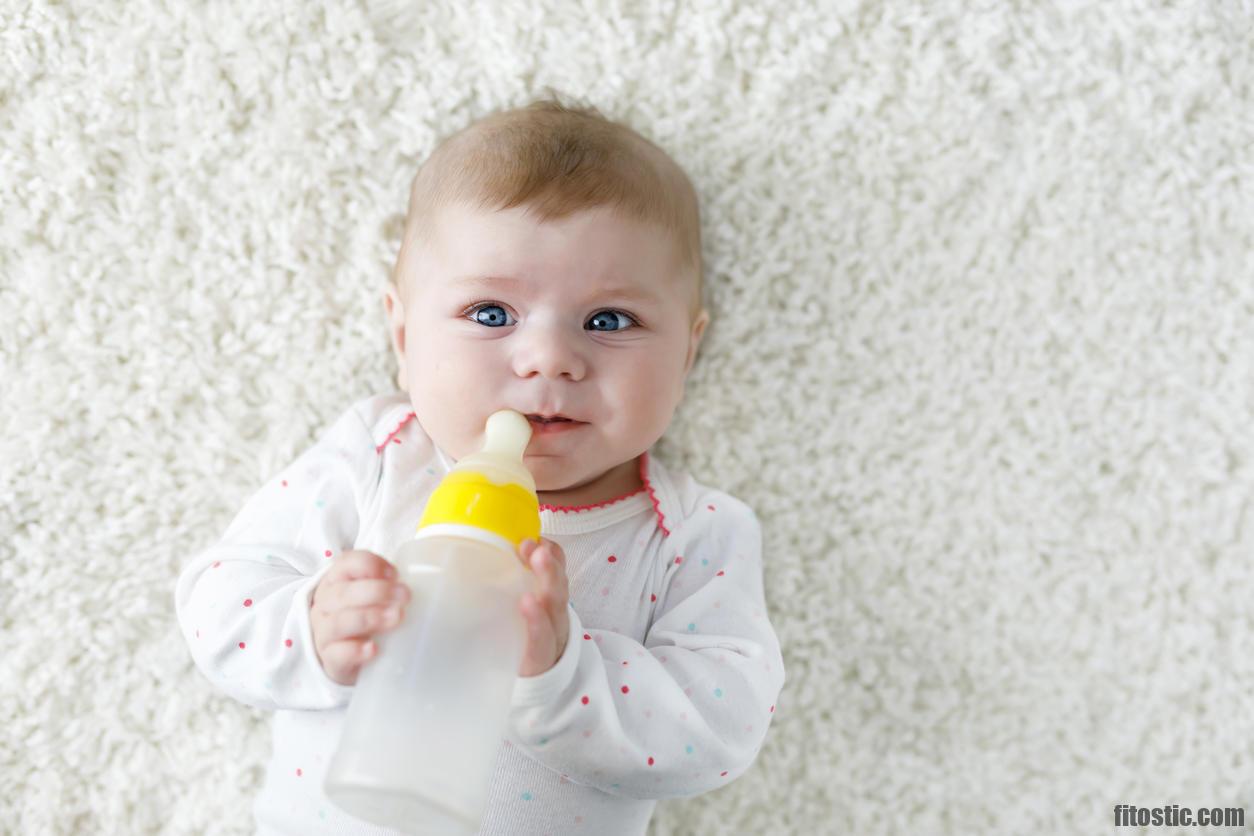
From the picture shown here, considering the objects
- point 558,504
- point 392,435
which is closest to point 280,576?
point 392,435

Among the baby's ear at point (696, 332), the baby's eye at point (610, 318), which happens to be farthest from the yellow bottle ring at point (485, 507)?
the baby's ear at point (696, 332)

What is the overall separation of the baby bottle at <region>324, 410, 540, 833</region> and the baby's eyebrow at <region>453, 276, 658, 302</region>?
309mm

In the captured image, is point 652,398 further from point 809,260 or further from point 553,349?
point 809,260

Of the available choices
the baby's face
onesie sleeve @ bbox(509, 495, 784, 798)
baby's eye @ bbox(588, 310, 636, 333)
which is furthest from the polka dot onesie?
baby's eye @ bbox(588, 310, 636, 333)

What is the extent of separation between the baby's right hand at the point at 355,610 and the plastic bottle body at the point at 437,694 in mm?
14

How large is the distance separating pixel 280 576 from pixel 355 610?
33cm

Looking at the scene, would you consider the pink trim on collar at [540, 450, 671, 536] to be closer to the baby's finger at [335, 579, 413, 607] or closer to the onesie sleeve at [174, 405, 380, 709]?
the onesie sleeve at [174, 405, 380, 709]

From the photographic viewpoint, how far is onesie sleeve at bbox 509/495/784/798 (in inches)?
38.9

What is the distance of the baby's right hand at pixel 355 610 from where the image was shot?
859 mm

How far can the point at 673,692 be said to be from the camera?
1.07 metres

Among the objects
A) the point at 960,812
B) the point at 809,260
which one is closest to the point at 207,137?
the point at 809,260

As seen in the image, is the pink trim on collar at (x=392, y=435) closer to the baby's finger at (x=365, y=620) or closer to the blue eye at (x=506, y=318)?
the blue eye at (x=506, y=318)

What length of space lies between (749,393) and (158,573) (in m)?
0.77

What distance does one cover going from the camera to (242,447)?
137 cm
